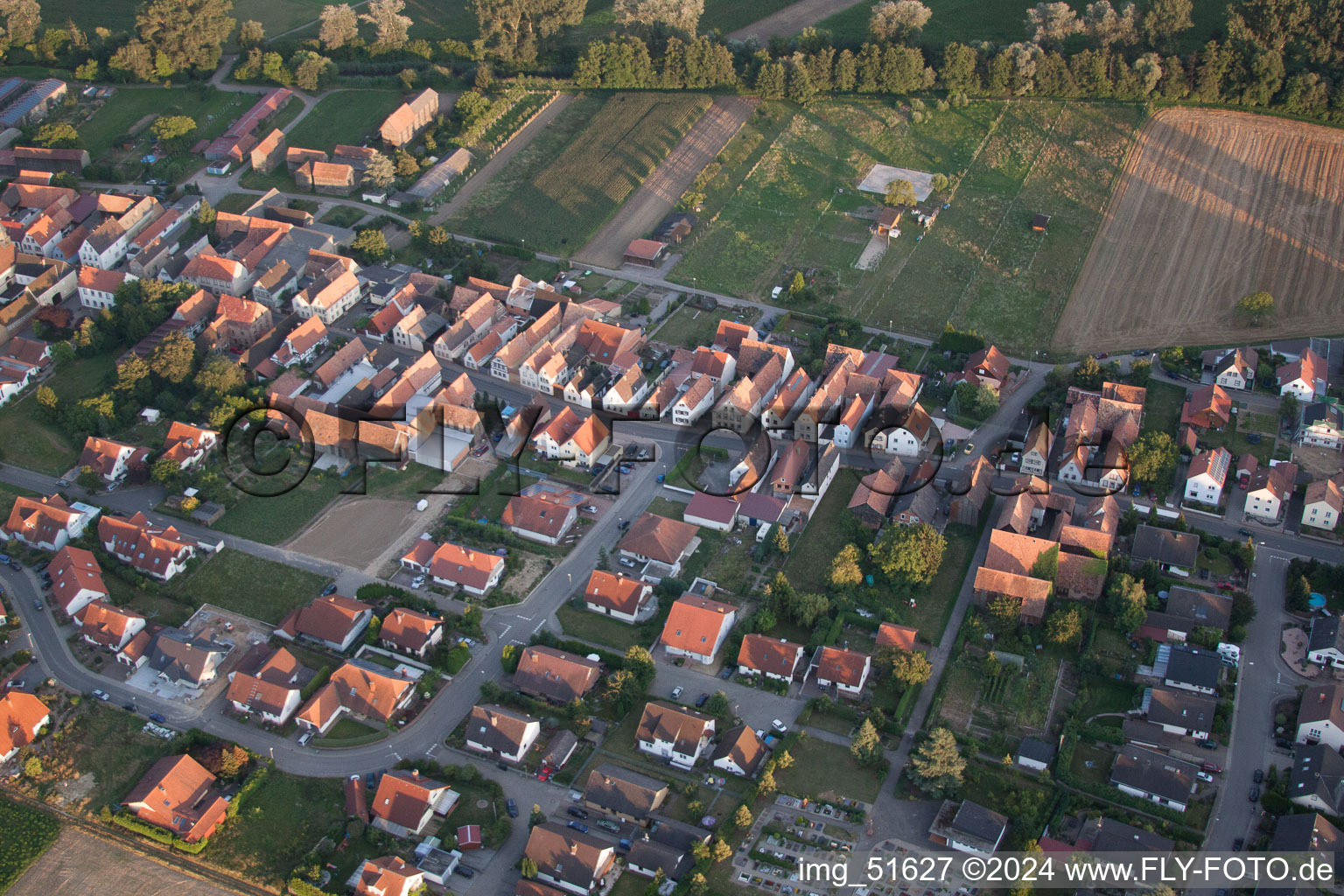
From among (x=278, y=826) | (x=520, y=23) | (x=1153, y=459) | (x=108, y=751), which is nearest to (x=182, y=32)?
(x=520, y=23)

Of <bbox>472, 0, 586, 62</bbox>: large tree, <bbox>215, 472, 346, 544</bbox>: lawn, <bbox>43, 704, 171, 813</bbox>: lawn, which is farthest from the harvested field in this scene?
<bbox>43, 704, 171, 813</bbox>: lawn

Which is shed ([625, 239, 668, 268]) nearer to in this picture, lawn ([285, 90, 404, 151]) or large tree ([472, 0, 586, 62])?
lawn ([285, 90, 404, 151])

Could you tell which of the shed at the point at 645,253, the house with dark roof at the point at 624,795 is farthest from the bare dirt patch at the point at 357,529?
the shed at the point at 645,253

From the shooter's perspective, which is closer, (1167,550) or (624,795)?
(624,795)

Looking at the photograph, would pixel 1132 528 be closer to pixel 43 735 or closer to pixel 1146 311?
pixel 1146 311

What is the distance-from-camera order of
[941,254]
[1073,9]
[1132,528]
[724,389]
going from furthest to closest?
[1073,9], [941,254], [724,389], [1132,528]

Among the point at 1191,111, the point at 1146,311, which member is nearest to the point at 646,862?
the point at 1146,311

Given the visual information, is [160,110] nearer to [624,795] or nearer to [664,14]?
[664,14]
